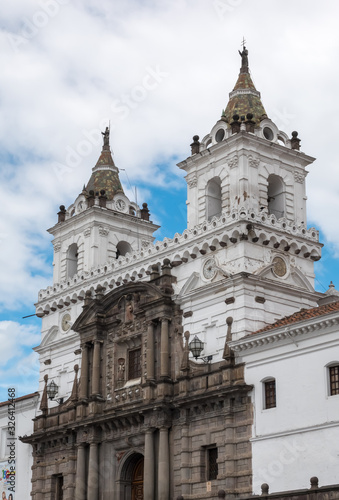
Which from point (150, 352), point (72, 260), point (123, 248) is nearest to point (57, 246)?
point (72, 260)

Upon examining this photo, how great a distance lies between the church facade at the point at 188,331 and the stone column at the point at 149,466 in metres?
0.05

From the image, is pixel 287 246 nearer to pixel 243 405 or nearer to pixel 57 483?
pixel 243 405

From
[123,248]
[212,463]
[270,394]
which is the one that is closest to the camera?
[270,394]

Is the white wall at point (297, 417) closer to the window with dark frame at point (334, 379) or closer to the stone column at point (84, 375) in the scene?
the window with dark frame at point (334, 379)

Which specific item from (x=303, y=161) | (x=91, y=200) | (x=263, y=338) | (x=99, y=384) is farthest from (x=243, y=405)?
(x=91, y=200)

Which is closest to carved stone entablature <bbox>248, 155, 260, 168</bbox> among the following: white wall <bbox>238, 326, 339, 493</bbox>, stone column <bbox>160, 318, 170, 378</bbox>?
stone column <bbox>160, 318, 170, 378</bbox>

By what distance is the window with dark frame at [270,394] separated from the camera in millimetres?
38031

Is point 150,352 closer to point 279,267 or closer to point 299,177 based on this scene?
point 279,267

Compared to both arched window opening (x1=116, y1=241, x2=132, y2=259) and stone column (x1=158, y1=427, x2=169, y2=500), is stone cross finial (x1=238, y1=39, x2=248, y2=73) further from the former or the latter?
stone column (x1=158, y1=427, x2=169, y2=500)

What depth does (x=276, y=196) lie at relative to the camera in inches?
1847

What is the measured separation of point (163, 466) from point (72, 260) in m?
18.2

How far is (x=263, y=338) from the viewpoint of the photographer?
126 feet

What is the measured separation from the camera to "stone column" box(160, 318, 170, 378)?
143 ft

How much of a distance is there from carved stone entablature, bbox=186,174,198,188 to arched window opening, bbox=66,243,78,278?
36.6ft
